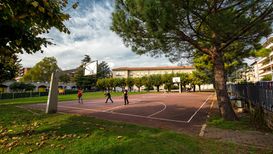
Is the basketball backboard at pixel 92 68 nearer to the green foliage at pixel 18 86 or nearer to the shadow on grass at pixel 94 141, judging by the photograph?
the shadow on grass at pixel 94 141

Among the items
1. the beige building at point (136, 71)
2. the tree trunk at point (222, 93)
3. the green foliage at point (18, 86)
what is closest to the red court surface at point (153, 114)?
the tree trunk at point (222, 93)

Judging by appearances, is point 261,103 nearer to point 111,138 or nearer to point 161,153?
point 161,153

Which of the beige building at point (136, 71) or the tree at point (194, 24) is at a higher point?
the beige building at point (136, 71)

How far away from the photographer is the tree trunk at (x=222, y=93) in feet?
32.1

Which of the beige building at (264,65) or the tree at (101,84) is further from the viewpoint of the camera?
the tree at (101,84)

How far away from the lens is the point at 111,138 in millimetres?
6148

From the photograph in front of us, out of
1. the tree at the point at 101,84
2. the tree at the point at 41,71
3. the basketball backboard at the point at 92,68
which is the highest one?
the tree at the point at 41,71

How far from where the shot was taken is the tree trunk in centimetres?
979

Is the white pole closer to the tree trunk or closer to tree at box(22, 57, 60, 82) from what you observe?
the tree trunk

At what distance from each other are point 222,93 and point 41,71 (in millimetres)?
64972

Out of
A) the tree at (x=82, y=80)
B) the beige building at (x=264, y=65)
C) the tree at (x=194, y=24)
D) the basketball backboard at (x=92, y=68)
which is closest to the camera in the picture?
the tree at (x=194, y=24)

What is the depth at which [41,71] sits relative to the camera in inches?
2554

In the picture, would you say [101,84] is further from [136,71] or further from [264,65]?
[264,65]

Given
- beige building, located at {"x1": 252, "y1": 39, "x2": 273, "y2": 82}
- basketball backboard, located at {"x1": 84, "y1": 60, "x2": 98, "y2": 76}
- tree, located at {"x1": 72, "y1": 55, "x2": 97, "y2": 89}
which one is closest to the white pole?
basketball backboard, located at {"x1": 84, "y1": 60, "x2": 98, "y2": 76}
